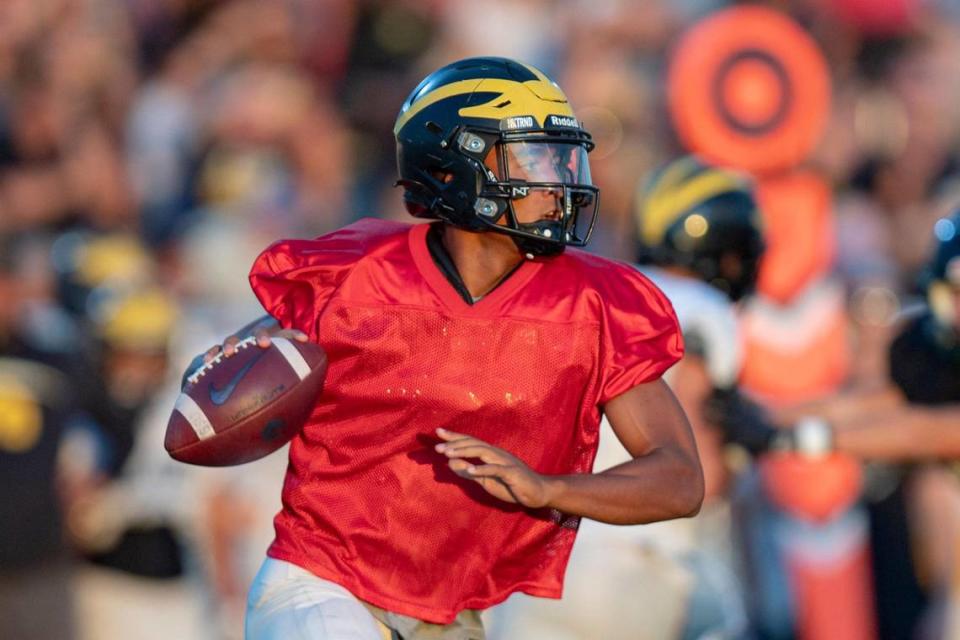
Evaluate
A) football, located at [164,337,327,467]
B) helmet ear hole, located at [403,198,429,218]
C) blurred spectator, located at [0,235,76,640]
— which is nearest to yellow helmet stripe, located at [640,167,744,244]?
helmet ear hole, located at [403,198,429,218]

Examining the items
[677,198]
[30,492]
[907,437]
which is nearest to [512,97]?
[677,198]

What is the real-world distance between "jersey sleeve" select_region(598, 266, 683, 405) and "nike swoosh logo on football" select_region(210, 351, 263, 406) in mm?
836

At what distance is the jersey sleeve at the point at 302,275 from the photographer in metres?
4.26

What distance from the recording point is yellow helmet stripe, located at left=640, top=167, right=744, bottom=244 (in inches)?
240

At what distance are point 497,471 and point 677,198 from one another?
2603mm

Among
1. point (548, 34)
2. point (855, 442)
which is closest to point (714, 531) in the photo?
point (855, 442)

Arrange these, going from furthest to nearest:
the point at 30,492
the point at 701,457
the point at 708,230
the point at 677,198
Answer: the point at 30,492
the point at 677,198
the point at 708,230
the point at 701,457

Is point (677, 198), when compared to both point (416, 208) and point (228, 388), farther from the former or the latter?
point (228, 388)

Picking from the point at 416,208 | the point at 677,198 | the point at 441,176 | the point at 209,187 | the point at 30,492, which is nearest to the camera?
the point at 441,176

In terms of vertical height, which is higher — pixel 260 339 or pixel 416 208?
pixel 416 208

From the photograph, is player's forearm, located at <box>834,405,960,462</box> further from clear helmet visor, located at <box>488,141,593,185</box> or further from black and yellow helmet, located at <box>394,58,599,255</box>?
A: clear helmet visor, located at <box>488,141,593,185</box>

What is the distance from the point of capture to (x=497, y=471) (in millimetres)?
3768

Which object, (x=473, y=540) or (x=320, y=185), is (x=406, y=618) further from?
(x=320, y=185)

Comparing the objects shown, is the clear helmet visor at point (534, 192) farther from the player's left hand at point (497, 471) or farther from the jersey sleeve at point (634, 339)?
the player's left hand at point (497, 471)
